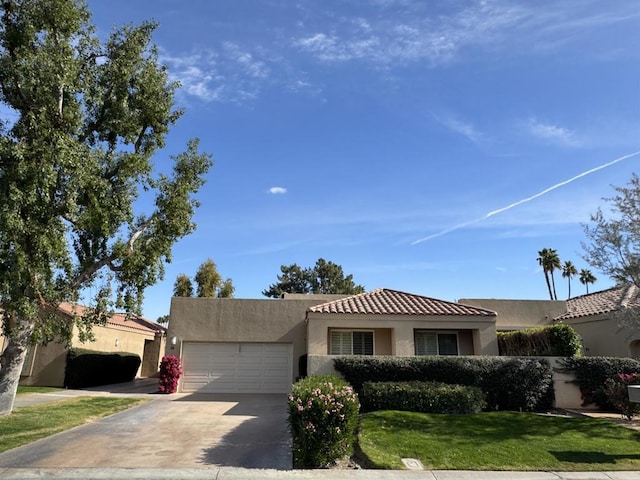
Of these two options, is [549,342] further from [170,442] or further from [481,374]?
[170,442]

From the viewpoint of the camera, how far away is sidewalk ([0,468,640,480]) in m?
7.03

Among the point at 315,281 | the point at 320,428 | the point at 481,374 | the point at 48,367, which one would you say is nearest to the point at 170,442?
the point at 320,428

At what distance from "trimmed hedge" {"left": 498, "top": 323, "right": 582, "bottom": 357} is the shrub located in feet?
13.7

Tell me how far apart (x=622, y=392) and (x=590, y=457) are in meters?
6.00

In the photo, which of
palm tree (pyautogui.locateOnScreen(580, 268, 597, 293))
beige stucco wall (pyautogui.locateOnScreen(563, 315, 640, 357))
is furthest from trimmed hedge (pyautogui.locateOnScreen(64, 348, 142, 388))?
palm tree (pyautogui.locateOnScreen(580, 268, 597, 293))

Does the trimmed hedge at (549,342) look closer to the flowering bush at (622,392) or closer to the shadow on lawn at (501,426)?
the flowering bush at (622,392)

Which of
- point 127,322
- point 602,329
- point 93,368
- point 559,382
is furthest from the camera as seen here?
point 127,322

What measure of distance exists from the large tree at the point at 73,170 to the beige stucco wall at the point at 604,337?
18193 mm

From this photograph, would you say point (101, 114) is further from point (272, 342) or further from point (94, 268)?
point (272, 342)

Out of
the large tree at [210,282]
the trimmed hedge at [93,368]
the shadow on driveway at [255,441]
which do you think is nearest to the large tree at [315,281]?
the large tree at [210,282]

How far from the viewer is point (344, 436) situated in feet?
26.4

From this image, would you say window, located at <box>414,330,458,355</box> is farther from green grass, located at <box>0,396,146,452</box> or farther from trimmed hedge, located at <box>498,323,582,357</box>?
green grass, located at <box>0,396,146,452</box>

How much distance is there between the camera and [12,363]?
13609 mm

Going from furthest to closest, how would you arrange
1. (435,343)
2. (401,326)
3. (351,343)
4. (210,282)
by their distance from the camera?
1. (210,282)
2. (351,343)
3. (435,343)
4. (401,326)
